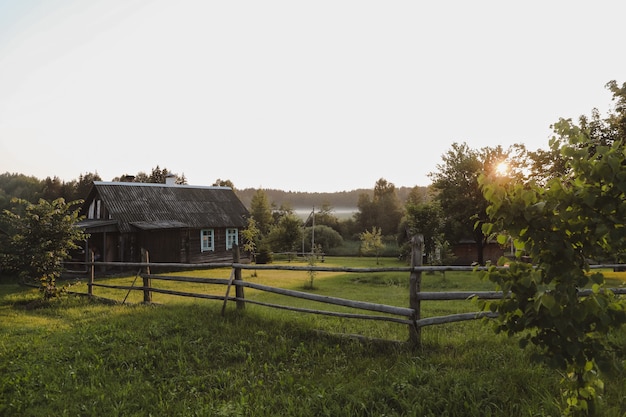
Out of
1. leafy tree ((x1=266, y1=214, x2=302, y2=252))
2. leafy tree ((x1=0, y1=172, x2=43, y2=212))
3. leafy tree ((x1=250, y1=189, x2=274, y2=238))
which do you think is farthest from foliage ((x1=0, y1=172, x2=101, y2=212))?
leafy tree ((x1=266, y1=214, x2=302, y2=252))

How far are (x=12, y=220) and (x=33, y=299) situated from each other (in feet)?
8.71

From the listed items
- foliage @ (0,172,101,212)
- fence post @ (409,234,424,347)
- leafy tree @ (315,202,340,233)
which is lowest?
fence post @ (409,234,424,347)

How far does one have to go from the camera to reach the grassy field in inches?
161

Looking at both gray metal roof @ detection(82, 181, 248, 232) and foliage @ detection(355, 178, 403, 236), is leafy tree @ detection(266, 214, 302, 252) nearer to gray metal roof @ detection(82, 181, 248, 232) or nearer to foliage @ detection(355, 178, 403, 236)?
gray metal roof @ detection(82, 181, 248, 232)

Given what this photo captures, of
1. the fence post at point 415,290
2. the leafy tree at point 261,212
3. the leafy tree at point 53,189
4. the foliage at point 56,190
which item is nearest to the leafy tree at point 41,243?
the fence post at point 415,290

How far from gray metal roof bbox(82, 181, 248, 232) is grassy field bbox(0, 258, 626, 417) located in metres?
16.0

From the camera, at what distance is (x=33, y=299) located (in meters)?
12.3

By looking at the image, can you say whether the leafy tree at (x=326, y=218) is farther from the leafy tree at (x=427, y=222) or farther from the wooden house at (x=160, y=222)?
the leafy tree at (x=427, y=222)

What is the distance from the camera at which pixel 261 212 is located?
50.8 metres

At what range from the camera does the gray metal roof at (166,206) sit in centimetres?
2330

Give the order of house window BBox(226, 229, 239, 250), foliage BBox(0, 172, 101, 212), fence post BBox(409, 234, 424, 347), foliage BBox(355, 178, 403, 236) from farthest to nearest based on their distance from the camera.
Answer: foliage BBox(355, 178, 403, 236)
foliage BBox(0, 172, 101, 212)
house window BBox(226, 229, 239, 250)
fence post BBox(409, 234, 424, 347)

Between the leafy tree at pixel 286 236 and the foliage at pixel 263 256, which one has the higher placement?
the leafy tree at pixel 286 236

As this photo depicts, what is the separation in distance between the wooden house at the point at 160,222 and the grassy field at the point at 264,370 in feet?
49.0

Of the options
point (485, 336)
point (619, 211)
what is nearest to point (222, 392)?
point (485, 336)
